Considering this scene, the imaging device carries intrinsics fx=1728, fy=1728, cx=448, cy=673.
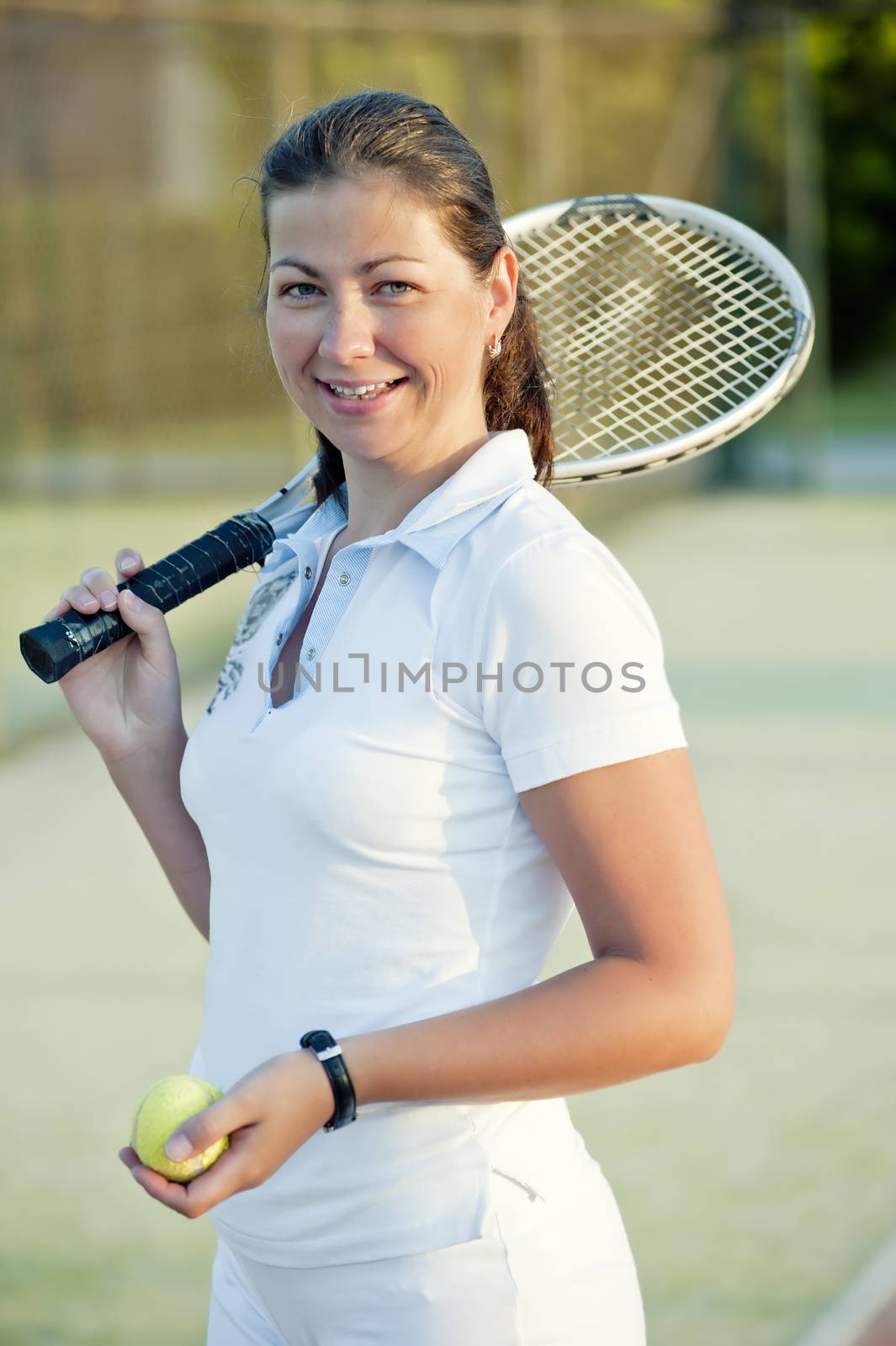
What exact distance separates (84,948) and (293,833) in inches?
127

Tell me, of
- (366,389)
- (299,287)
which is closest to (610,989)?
(366,389)

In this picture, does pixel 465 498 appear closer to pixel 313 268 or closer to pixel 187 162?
pixel 313 268

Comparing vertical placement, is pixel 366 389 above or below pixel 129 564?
above

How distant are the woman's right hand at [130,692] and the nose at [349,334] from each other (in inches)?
16.9

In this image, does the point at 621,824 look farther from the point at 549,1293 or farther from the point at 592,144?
the point at 592,144

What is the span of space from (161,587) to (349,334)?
1.59 ft

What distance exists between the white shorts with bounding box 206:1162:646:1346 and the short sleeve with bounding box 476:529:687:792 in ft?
1.31

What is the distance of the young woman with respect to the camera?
4.47 feet

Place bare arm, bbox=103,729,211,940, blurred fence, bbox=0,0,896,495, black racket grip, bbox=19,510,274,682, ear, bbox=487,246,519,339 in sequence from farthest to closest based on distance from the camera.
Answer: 1. blurred fence, bbox=0,0,896,495
2. bare arm, bbox=103,729,211,940
3. black racket grip, bbox=19,510,274,682
4. ear, bbox=487,246,519,339

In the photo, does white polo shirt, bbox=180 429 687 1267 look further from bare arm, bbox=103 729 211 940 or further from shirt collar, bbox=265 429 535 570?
bare arm, bbox=103 729 211 940

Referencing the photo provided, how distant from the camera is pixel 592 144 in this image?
11.8 metres

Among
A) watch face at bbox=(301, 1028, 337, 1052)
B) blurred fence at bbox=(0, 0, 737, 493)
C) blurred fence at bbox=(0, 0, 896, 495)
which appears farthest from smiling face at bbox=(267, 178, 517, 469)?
blurred fence at bbox=(0, 0, 737, 493)

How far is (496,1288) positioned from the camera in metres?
1.48

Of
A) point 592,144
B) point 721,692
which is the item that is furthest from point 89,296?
point 721,692
